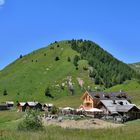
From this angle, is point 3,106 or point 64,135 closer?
point 64,135

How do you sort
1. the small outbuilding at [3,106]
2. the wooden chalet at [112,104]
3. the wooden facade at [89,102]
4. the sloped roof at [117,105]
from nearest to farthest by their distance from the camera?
the wooden chalet at [112,104]
the sloped roof at [117,105]
the wooden facade at [89,102]
the small outbuilding at [3,106]

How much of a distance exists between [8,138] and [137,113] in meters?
91.9

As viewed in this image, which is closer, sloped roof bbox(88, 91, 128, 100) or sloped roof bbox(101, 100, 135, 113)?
sloped roof bbox(101, 100, 135, 113)

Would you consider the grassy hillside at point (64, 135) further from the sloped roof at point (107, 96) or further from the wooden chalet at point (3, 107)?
the wooden chalet at point (3, 107)

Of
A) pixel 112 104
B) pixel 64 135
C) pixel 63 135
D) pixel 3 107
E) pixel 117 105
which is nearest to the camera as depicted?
pixel 63 135

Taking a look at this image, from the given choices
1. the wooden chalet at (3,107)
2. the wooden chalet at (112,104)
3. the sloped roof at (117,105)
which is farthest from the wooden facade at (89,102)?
the wooden chalet at (3,107)

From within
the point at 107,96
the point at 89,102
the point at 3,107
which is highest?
the point at 3,107

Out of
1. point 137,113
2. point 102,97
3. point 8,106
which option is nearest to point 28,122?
point 137,113

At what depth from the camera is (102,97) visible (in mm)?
140750

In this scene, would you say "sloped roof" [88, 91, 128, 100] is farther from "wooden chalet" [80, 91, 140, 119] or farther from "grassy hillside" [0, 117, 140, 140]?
"grassy hillside" [0, 117, 140, 140]

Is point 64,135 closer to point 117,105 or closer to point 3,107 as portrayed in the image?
point 117,105

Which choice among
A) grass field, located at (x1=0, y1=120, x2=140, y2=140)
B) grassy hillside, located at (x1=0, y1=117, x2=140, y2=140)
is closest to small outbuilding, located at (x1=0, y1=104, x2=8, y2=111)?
grassy hillside, located at (x1=0, y1=117, x2=140, y2=140)

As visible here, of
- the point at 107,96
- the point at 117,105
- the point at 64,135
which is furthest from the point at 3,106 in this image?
the point at 64,135

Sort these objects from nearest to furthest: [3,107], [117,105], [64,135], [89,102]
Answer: [64,135] < [117,105] < [89,102] < [3,107]
